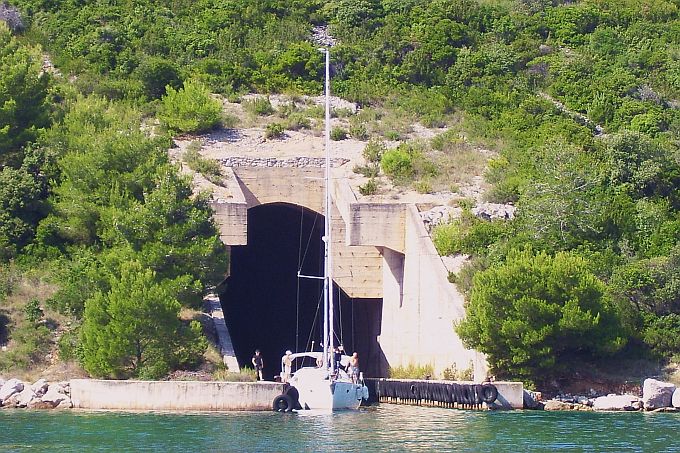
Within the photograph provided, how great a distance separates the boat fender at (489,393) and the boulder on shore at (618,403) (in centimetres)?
339

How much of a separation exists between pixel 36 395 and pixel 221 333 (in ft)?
22.4

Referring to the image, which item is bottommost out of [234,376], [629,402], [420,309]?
[629,402]

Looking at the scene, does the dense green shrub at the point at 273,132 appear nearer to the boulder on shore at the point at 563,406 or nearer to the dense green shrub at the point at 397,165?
the dense green shrub at the point at 397,165

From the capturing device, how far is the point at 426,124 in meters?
64.9

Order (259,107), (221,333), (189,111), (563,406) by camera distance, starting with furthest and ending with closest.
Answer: (259,107) → (189,111) → (221,333) → (563,406)

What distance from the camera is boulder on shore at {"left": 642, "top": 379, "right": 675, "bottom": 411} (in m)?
40.7

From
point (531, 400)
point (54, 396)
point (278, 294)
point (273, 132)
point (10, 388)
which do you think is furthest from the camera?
point (278, 294)

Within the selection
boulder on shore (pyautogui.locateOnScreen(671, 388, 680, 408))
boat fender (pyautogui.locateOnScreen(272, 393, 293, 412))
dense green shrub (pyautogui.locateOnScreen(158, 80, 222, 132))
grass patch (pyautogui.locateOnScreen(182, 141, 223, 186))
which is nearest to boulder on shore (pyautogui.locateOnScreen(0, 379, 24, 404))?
boat fender (pyautogui.locateOnScreen(272, 393, 293, 412))

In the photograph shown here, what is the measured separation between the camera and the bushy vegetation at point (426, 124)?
147 ft

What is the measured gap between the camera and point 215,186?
176 ft

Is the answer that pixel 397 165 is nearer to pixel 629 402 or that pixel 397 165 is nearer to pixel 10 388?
pixel 629 402

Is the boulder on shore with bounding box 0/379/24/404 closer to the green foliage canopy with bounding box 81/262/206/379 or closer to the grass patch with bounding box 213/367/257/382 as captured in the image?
the green foliage canopy with bounding box 81/262/206/379

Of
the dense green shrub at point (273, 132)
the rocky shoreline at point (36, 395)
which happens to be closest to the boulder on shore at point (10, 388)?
the rocky shoreline at point (36, 395)

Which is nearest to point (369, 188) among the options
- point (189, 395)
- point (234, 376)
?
point (234, 376)
